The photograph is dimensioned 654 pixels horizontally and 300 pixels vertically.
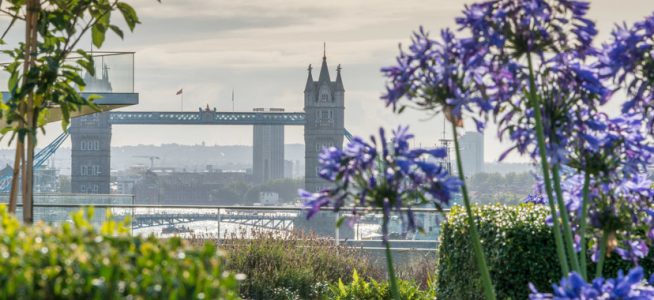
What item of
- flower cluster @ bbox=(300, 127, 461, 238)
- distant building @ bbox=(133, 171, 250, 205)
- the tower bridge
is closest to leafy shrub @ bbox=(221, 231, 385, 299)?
flower cluster @ bbox=(300, 127, 461, 238)

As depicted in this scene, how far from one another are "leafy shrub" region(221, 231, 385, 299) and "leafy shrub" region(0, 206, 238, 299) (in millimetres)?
4882

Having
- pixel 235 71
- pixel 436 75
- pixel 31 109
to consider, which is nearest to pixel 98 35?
pixel 31 109

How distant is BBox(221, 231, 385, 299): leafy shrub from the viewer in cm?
653

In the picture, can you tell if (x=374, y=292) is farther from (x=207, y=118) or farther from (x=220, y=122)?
(x=220, y=122)

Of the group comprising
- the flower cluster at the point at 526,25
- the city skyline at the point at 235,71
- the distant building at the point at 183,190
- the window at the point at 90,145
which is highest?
the city skyline at the point at 235,71

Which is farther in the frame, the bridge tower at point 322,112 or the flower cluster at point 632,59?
the bridge tower at point 322,112

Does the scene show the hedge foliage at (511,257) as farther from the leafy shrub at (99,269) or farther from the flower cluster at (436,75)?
the leafy shrub at (99,269)

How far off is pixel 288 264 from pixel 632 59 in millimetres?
4468

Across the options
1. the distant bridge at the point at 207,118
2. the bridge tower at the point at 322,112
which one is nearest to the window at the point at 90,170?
the distant bridge at the point at 207,118

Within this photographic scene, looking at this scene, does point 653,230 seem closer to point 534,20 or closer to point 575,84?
point 575,84

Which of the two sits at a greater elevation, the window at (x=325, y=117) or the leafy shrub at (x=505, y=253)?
the window at (x=325, y=117)

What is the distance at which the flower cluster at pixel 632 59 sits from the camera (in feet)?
8.48

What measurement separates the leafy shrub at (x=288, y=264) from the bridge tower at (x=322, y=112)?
9965 cm

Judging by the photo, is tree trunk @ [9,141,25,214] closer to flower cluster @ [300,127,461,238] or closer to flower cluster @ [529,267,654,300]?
flower cluster @ [300,127,461,238]
